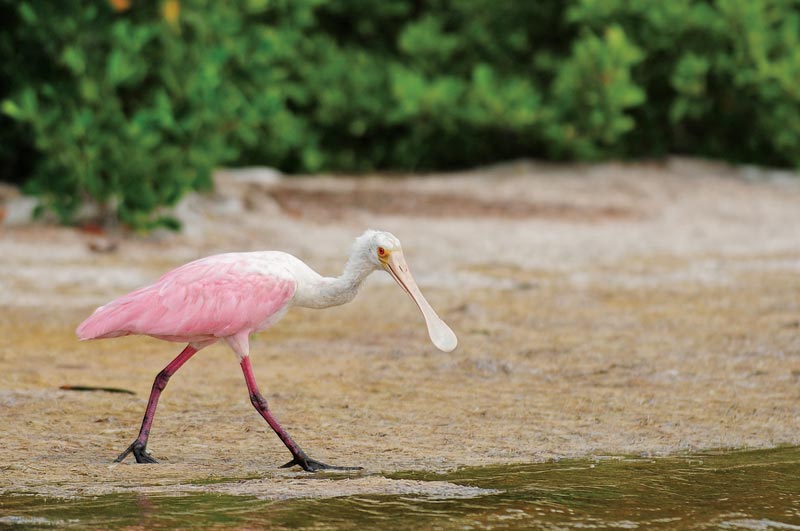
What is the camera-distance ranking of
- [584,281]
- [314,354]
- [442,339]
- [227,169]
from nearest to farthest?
[442,339] < [314,354] < [584,281] < [227,169]

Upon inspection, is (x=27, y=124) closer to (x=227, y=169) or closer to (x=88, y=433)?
(x=227, y=169)

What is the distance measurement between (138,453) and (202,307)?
528 millimetres

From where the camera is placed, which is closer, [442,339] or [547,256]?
[442,339]

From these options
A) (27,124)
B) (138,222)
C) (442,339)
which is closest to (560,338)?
(442,339)

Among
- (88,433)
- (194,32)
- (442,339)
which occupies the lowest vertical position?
(88,433)

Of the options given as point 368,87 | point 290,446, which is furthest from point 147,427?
point 368,87

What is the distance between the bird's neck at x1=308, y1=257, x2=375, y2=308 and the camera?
15.9 feet

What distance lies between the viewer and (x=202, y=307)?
473cm

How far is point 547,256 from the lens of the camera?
1012 cm

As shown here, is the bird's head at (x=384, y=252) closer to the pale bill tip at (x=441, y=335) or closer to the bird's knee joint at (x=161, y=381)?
the pale bill tip at (x=441, y=335)

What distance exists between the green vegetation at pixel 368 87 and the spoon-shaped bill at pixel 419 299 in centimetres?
512

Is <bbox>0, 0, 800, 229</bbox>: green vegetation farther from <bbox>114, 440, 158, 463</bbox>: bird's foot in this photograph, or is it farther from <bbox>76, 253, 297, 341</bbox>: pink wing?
<bbox>114, 440, 158, 463</bbox>: bird's foot

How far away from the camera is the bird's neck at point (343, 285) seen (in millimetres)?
4852

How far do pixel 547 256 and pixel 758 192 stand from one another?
4.16 metres
